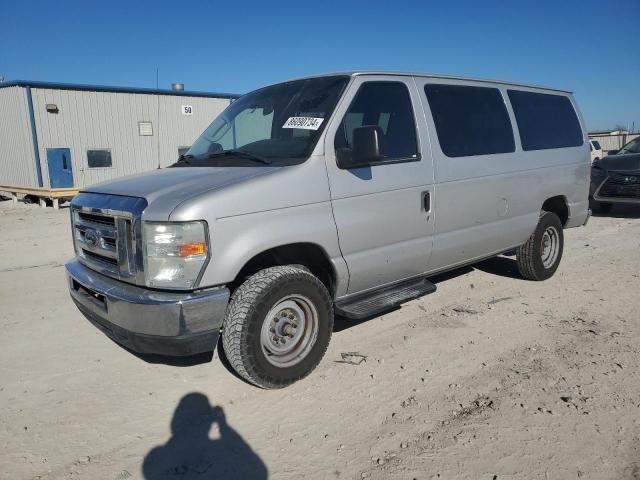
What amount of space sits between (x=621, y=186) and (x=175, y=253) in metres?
10.2

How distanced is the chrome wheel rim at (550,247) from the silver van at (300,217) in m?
0.87

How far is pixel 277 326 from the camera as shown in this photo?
3459 millimetres

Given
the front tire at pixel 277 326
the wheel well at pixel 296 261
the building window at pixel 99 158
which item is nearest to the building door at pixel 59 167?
the building window at pixel 99 158

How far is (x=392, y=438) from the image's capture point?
2.88 metres

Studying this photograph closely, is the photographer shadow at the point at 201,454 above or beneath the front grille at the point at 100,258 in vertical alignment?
beneath

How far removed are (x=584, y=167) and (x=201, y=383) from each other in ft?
16.9

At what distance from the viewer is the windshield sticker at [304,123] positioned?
12.0 ft

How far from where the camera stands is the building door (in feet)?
47.6

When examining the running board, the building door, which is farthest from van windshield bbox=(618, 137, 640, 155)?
the building door

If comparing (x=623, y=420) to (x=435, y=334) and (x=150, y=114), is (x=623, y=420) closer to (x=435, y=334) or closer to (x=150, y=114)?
(x=435, y=334)

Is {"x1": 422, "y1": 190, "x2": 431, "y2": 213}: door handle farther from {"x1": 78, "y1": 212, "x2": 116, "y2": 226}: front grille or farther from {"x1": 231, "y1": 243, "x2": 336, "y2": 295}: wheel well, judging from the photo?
{"x1": 78, "y1": 212, "x2": 116, "y2": 226}: front grille

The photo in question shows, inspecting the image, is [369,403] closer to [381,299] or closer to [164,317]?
[381,299]

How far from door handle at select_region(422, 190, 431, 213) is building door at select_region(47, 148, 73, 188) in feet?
44.8

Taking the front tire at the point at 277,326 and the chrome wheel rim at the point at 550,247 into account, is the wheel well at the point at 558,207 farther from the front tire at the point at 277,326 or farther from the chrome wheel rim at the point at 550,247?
the front tire at the point at 277,326
